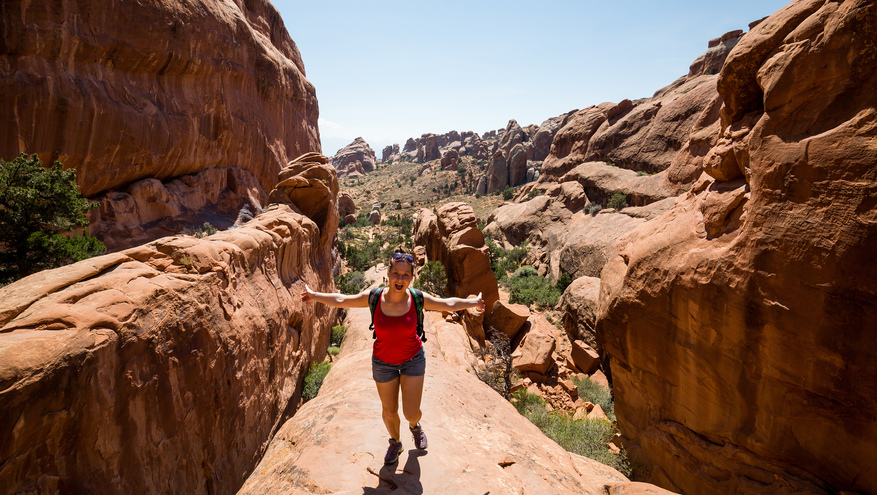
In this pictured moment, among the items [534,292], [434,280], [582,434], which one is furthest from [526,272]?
[582,434]

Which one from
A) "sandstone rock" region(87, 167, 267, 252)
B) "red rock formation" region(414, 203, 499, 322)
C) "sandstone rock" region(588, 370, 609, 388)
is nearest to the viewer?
"sandstone rock" region(588, 370, 609, 388)

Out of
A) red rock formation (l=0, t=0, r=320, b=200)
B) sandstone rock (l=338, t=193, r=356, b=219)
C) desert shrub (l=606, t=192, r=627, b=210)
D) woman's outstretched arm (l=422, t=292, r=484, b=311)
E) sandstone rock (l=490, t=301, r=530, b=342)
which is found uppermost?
red rock formation (l=0, t=0, r=320, b=200)

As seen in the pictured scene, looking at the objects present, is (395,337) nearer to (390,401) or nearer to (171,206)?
(390,401)

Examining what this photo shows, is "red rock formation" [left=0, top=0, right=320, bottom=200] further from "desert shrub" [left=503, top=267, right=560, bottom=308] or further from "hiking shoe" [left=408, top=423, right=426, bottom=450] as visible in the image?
"desert shrub" [left=503, top=267, right=560, bottom=308]

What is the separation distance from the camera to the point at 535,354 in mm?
12914

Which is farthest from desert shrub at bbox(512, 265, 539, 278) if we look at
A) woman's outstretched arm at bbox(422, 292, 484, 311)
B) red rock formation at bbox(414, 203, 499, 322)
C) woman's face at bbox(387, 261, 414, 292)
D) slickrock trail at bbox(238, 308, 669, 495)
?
woman's face at bbox(387, 261, 414, 292)

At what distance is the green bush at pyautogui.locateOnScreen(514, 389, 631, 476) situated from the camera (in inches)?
297

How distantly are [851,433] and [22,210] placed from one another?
657 inches

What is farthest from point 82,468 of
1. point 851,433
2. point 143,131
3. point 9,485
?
point 143,131

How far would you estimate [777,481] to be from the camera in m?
4.73

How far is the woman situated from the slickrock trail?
705 mm

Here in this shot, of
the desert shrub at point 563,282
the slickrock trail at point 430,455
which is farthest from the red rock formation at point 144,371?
the desert shrub at point 563,282

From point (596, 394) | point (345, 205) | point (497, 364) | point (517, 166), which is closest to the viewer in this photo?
point (497, 364)

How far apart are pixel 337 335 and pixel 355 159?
10652 centimetres
